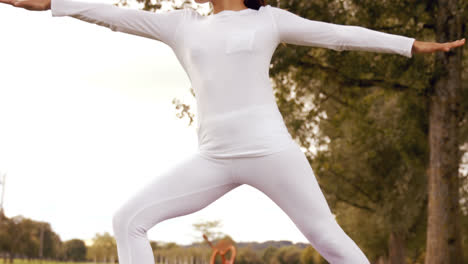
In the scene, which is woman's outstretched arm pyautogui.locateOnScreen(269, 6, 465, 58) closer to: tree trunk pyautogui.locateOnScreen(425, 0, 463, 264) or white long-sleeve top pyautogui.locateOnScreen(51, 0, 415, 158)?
white long-sleeve top pyautogui.locateOnScreen(51, 0, 415, 158)

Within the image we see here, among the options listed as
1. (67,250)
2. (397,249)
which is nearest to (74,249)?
(67,250)

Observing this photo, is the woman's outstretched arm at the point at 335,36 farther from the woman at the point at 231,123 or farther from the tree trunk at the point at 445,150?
the tree trunk at the point at 445,150

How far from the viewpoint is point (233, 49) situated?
3.70 m

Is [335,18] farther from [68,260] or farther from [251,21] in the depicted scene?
[68,260]

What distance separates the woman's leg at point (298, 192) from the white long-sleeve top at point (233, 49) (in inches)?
3.0

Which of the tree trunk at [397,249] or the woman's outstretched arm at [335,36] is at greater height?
the woman's outstretched arm at [335,36]

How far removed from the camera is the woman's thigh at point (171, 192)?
11.8ft

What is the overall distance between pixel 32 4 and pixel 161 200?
A: 144 centimetres

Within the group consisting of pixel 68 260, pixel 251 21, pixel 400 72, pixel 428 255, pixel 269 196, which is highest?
pixel 400 72

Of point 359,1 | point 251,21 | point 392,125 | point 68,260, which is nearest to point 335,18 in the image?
point 359,1

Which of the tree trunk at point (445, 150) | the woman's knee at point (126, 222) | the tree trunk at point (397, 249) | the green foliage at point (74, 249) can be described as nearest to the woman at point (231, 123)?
the woman's knee at point (126, 222)

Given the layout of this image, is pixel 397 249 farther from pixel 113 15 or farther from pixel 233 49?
pixel 113 15

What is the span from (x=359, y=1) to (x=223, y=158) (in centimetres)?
1190

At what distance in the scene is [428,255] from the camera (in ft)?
45.8
